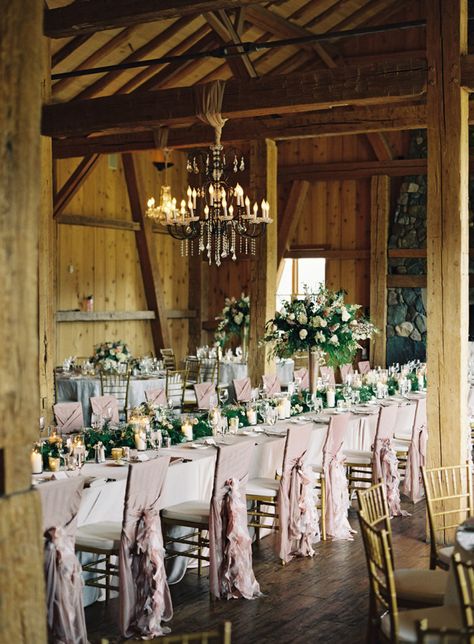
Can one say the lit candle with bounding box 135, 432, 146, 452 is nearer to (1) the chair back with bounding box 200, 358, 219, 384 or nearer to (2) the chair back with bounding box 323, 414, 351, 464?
(2) the chair back with bounding box 323, 414, 351, 464

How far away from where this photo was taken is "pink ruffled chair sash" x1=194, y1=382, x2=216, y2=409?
32.7 ft

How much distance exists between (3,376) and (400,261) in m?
14.2

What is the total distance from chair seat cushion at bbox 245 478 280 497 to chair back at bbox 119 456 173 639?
1.42m

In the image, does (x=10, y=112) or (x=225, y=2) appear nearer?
(x=10, y=112)

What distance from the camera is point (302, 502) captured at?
6.84 m

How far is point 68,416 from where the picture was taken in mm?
8000

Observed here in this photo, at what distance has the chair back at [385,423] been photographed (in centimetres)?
797

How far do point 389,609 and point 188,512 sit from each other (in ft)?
7.29

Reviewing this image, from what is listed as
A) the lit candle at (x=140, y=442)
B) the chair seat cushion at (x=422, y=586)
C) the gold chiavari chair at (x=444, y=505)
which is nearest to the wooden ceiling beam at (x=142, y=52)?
the lit candle at (x=140, y=442)

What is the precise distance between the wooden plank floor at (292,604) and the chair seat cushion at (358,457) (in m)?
1.11

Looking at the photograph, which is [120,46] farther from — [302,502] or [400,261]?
[302,502]

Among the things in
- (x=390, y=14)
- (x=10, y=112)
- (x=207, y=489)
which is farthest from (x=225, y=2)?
(x=390, y=14)

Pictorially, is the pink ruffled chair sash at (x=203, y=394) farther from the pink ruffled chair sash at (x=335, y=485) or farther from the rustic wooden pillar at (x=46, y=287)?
the pink ruffled chair sash at (x=335, y=485)

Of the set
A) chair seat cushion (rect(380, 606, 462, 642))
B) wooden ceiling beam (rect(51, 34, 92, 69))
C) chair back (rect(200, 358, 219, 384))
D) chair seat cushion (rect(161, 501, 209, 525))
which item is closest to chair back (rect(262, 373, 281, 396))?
chair back (rect(200, 358, 219, 384))
